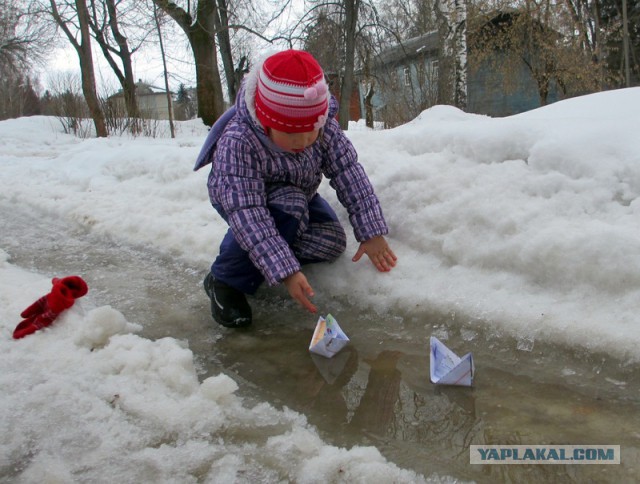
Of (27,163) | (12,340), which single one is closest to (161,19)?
(27,163)

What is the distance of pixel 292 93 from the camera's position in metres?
1.78

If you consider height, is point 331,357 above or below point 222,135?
below

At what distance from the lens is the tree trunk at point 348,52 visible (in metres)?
12.1

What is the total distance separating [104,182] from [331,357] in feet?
11.3

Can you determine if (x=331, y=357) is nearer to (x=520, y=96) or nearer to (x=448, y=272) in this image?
(x=448, y=272)

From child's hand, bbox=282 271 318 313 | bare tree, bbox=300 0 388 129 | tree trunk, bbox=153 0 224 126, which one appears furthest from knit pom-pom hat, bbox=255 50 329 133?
tree trunk, bbox=153 0 224 126

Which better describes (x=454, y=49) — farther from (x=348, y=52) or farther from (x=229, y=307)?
(x=229, y=307)

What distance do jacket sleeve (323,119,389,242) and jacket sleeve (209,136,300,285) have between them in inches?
13.7

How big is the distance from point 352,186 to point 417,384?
0.92m

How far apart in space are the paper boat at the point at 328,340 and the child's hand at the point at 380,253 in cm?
Result: 44

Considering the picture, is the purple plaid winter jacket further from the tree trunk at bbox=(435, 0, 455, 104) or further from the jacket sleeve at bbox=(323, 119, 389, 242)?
the tree trunk at bbox=(435, 0, 455, 104)

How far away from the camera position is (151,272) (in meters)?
2.69

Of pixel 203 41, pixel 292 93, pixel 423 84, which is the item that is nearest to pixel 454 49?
pixel 423 84

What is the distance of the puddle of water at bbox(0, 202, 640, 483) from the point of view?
1.27 meters
